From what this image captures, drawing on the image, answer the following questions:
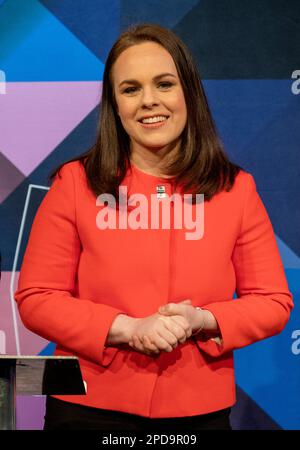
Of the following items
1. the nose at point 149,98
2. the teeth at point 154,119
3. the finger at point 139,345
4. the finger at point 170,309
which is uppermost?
the nose at point 149,98

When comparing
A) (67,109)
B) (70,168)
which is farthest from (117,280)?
(67,109)

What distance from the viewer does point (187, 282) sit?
1.61 m

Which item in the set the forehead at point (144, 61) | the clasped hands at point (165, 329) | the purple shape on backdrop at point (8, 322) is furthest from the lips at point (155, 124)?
the purple shape on backdrop at point (8, 322)

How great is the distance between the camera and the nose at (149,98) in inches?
64.8

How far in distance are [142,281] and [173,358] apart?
0.19 meters

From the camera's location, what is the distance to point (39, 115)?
8.07 feet

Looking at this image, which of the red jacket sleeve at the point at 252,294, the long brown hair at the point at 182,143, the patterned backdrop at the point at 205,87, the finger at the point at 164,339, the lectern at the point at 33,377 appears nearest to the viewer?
the lectern at the point at 33,377

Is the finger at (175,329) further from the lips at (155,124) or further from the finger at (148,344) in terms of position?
the lips at (155,124)

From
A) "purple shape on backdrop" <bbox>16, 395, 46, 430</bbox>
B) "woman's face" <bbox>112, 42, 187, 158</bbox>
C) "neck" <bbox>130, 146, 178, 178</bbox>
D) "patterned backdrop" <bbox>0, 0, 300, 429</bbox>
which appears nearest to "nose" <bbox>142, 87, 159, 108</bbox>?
"woman's face" <bbox>112, 42, 187, 158</bbox>

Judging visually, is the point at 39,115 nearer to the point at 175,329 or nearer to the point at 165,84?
the point at 165,84

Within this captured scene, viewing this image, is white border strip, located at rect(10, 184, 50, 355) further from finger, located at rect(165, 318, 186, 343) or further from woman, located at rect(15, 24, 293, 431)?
finger, located at rect(165, 318, 186, 343)

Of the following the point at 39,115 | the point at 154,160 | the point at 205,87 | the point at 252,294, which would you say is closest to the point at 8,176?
the point at 39,115
